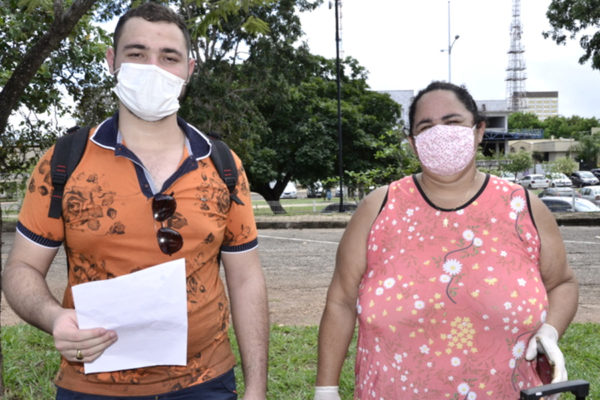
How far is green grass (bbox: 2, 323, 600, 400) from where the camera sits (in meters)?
4.25

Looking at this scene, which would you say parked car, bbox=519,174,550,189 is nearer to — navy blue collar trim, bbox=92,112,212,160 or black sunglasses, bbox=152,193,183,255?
navy blue collar trim, bbox=92,112,212,160

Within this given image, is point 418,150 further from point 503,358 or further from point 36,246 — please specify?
point 36,246

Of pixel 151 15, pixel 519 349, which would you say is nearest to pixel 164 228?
pixel 151 15

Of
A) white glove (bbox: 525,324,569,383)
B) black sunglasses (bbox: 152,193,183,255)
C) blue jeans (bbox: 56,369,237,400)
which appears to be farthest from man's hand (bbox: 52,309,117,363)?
white glove (bbox: 525,324,569,383)

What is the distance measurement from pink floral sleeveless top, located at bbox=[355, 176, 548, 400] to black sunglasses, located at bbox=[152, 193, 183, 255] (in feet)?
2.38

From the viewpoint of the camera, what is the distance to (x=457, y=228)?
2119mm

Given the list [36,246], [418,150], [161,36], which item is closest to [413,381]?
[418,150]

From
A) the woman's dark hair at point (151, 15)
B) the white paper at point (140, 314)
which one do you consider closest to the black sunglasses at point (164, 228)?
the white paper at point (140, 314)

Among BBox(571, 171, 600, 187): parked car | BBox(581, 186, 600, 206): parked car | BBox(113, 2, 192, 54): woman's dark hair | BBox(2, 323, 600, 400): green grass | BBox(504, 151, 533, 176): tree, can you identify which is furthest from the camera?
BBox(504, 151, 533, 176): tree

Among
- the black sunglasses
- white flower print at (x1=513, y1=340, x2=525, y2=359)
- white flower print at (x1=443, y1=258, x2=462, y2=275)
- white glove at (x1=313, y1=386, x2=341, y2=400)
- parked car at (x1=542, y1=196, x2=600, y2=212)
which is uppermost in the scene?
the black sunglasses

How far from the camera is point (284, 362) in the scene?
192 inches

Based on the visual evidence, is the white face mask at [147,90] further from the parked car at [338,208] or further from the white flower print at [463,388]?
the parked car at [338,208]

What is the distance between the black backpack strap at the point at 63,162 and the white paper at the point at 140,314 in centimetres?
27

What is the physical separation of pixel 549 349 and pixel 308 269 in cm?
820
